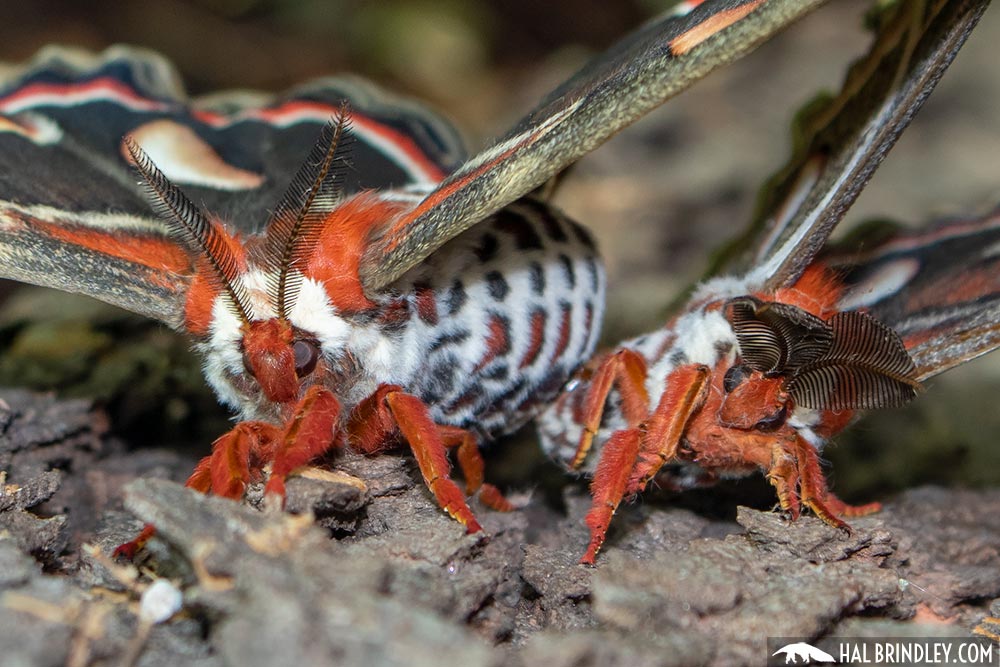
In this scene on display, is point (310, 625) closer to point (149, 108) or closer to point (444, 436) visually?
point (444, 436)

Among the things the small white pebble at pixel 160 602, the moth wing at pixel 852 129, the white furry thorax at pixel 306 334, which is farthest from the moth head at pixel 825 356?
the small white pebble at pixel 160 602

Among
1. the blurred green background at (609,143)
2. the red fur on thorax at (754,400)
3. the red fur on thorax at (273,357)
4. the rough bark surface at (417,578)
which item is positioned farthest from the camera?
the blurred green background at (609,143)

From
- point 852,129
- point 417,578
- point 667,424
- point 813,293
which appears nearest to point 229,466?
point 417,578

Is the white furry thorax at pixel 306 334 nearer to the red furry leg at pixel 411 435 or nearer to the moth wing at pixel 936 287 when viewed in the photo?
the red furry leg at pixel 411 435

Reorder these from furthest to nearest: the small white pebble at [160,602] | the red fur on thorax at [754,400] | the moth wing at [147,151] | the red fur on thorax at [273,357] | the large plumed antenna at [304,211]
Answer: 1. the moth wing at [147,151]
2. the red fur on thorax at [754,400]
3. the red fur on thorax at [273,357]
4. the large plumed antenna at [304,211]
5. the small white pebble at [160,602]

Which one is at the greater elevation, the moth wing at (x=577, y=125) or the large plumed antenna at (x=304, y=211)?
the moth wing at (x=577, y=125)

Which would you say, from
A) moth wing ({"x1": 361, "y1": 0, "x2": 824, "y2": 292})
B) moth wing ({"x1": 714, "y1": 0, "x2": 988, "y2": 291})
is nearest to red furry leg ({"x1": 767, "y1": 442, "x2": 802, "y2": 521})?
moth wing ({"x1": 714, "y1": 0, "x2": 988, "y2": 291})

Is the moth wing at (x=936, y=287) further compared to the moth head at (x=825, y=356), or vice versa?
the moth wing at (x=936, y=287)

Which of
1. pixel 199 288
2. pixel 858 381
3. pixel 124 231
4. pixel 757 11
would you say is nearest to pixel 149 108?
pixel 124 231

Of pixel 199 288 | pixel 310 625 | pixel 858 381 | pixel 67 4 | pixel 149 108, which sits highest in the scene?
pixel 67 4
